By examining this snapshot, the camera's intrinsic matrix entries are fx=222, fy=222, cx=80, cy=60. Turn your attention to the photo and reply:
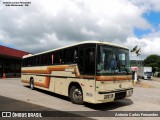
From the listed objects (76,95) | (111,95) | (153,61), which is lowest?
(76,95)

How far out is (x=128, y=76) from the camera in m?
11.1

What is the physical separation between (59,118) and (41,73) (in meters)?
8.26

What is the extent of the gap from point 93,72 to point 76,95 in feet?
6.74

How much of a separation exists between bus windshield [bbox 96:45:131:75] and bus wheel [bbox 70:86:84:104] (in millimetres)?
1879

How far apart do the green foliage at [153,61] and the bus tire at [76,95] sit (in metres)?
105

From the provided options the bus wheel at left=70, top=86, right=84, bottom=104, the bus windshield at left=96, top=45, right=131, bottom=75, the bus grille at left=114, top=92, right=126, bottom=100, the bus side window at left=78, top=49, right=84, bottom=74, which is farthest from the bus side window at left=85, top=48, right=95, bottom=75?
the bus grille at left=114, top=92, right=126, bottom=100

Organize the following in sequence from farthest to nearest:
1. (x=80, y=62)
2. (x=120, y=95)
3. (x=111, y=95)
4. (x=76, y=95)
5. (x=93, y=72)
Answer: (x=76, y=95)
(x=80, y=62)
(x=120, y=95)
(x=111, y=95)
(x=93, y=72)

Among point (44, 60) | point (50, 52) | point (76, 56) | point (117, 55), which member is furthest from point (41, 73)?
point (117, 55)

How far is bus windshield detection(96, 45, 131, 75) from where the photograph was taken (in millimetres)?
9743

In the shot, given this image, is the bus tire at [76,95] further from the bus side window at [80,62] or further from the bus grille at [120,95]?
the bus grille at [120,95]

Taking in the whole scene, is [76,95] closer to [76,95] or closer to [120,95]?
[76,95]

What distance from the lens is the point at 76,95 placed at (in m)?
11.2

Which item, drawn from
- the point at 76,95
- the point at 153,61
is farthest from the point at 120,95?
the point at 153,61

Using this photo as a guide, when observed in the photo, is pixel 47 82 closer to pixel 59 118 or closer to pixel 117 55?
pixel 117 55
